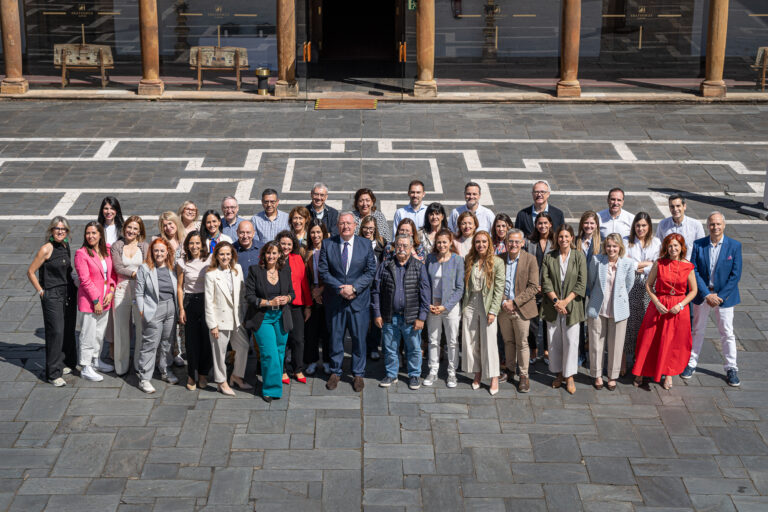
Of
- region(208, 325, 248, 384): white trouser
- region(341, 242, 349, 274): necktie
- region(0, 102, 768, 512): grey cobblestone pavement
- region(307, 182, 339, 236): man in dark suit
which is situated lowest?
region(0, 102, 768, 512): grey cobblestone pavement

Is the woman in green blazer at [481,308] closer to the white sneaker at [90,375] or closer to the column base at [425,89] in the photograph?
the white sneaker at [90,375]

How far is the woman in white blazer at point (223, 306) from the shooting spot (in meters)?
10.5

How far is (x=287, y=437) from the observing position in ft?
32.3

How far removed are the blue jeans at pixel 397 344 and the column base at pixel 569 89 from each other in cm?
1411

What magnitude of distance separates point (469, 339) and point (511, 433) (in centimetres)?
123

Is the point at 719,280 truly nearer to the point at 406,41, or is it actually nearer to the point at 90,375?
the point at 90,375

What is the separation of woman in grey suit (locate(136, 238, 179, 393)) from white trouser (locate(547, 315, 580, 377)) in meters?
3.83

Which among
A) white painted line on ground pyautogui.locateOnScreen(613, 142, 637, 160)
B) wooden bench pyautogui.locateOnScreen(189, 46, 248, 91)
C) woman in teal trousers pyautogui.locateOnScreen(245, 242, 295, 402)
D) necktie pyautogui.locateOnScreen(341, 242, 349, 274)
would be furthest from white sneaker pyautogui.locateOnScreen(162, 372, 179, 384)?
wooden bench pyautogui.locateOnScreen(189, 46, 248, 91)

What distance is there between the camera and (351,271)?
35.4 ft

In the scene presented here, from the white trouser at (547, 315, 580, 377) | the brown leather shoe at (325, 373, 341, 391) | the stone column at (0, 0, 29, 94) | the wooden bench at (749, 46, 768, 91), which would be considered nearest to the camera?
the white trouser at (547, 315, 580, 377)

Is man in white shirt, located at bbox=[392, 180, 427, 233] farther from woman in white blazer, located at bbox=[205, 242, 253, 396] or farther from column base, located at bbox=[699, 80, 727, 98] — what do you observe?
column base, located at bbox=[699, 80, 727, 98]

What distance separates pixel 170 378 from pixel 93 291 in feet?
3.85

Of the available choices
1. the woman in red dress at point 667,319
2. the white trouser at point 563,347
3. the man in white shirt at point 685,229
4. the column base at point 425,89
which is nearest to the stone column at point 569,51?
the column base at point 425,89

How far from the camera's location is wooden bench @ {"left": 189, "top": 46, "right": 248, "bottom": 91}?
25281 millimetres
